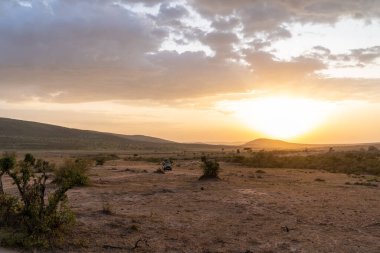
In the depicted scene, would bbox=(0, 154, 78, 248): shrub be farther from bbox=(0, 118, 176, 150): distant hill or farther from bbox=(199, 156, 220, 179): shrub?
bbox=(0, 118, 176, 150): distant hill

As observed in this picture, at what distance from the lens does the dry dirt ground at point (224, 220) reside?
43.6ft

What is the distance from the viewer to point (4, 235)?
13680 mm

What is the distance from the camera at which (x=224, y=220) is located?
55.1ft

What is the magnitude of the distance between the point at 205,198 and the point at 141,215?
550cm

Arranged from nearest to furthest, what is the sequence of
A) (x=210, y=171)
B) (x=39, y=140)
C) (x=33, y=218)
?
1. (x=33, y=218)
2. (x=210, y=171)
3. (x=39, y=140)

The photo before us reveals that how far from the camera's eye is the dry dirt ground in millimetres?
13297

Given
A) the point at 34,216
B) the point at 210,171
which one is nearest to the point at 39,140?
the point at 210,171

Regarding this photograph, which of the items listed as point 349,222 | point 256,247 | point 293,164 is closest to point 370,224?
point 349,222

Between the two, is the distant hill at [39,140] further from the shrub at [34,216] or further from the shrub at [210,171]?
the shrub at [34,216]

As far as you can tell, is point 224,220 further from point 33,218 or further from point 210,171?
point 210,171

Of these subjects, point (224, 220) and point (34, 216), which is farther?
point (224, 220)

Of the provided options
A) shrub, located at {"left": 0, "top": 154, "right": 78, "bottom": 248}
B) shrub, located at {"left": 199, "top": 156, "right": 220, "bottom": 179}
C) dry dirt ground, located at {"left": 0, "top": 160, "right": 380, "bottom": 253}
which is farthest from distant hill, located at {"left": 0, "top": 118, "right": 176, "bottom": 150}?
shrub, located at {"left": 0, "top": 154, "right": 78, "bottom": 248}

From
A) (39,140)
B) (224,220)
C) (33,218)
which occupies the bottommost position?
(224,220)

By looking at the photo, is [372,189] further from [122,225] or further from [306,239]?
[122,225]
